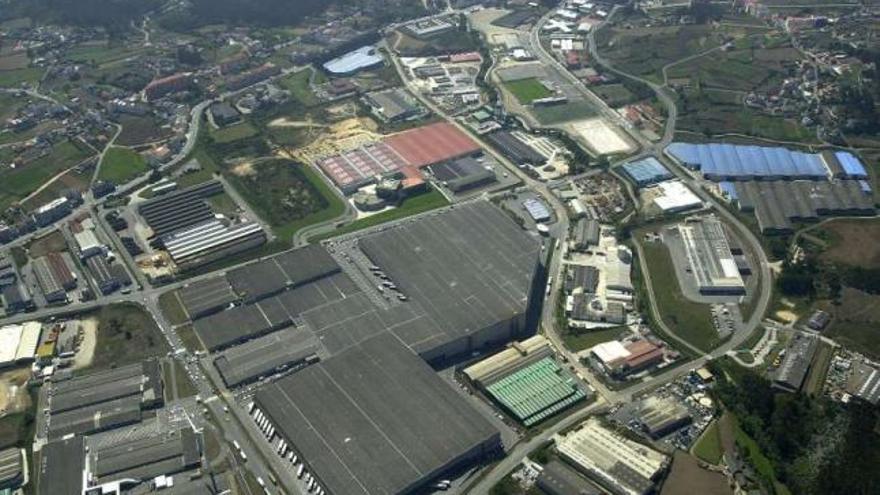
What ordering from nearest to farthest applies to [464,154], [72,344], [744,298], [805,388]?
[805,388] < [72,344] < [744,298] < [464,154]

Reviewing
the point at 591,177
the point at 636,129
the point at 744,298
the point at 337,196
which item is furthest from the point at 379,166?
the point at 744,298

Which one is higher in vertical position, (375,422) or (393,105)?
(375,422)

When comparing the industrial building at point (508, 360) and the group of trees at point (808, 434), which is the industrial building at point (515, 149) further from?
the group of trees at point (808, 434)

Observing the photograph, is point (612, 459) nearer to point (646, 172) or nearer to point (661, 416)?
point (661, 416)

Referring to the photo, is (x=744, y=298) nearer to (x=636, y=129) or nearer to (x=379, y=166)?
(x=636, y=129)

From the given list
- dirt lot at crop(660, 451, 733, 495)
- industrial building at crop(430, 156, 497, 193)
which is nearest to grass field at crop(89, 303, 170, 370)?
industrial building at crop(430, 156, 497, 193)

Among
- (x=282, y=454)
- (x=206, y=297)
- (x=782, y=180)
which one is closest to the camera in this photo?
(x=282, y=454)

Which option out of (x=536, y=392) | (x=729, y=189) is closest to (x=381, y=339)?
(x=536, y=392)
